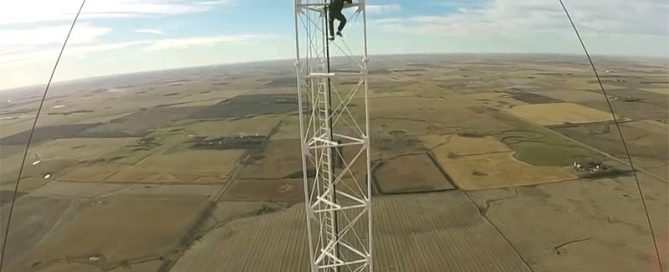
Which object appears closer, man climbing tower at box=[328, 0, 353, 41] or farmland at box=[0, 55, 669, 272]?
man climbing tower at box=[328, 0, 353, 41]

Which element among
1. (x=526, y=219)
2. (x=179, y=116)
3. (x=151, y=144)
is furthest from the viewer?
(x=179, y=116)

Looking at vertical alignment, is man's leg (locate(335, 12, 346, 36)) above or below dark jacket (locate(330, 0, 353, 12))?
below

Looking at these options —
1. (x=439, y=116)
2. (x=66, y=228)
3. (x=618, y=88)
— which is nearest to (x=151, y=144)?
(x=66, y=228)

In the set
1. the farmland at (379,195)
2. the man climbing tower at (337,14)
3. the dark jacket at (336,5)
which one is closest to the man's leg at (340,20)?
the man climbing tower at (337,14)

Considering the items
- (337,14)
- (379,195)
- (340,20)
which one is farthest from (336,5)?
(379,195)

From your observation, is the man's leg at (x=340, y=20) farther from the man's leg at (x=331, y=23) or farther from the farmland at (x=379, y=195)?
the farmland at (x=379, y=195)

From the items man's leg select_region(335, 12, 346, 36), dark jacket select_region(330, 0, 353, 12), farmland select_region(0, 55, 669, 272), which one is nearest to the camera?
dark jacket select_region(330, 0, 353, 12)

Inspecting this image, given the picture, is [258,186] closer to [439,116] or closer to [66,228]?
[66,228]

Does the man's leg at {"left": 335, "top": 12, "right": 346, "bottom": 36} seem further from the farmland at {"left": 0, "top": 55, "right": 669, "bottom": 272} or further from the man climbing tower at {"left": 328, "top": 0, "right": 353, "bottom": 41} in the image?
the farmland at {"left": 0, "top": 55, "right": 669, "bottom": 272}

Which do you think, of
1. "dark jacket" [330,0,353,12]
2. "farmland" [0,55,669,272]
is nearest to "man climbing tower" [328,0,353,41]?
"dark jacket" [330,0,353,12]

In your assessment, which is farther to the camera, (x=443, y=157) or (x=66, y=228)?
(x=443, y=157)

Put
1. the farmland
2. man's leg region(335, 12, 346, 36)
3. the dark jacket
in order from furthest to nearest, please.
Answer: the farmland < man's leg region(335, 12, 346, 36) < the dark jacket
